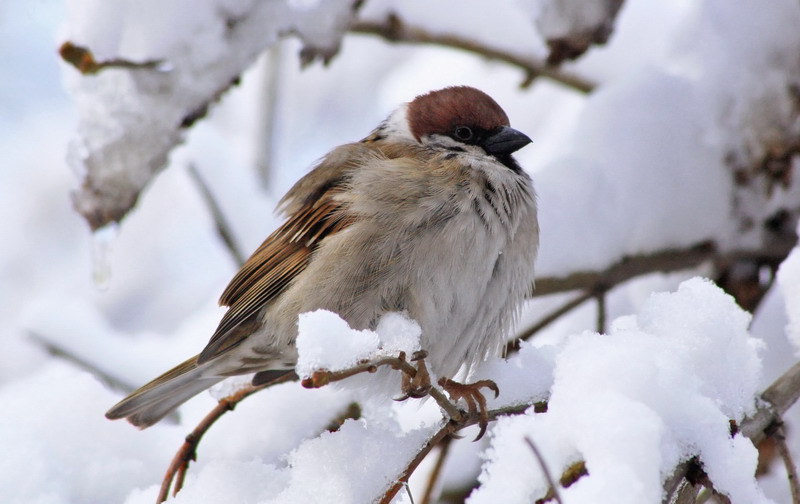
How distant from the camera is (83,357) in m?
2.80

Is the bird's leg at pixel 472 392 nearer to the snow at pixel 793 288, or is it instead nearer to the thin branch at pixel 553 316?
the snow at pixel 793 288

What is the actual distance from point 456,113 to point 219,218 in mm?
977

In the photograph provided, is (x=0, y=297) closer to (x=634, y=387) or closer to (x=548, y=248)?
(x=548, y=248)

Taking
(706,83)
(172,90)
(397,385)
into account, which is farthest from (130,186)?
(706,83)

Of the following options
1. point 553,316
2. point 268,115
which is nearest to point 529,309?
point 553,316

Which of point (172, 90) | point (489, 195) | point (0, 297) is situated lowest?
point (0, 297)

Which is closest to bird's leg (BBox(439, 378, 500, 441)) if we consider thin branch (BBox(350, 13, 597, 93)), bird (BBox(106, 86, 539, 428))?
bird (BBox(106, 86, 539, 428))

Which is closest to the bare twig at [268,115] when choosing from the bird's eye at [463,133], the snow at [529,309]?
the snow at [529,309]

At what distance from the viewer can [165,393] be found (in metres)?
2.44

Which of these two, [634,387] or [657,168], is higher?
[634,387]

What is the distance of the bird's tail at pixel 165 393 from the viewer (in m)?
2.31

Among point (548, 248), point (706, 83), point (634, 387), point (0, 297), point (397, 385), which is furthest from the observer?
point (0, 297)

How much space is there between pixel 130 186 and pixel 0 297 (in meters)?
3.82

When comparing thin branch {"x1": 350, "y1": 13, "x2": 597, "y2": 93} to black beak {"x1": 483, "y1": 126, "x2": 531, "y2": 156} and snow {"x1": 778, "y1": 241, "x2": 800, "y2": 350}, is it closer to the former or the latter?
black beak {"x1": 483, "y1": 126, "x2": 531, "y2": 156}
